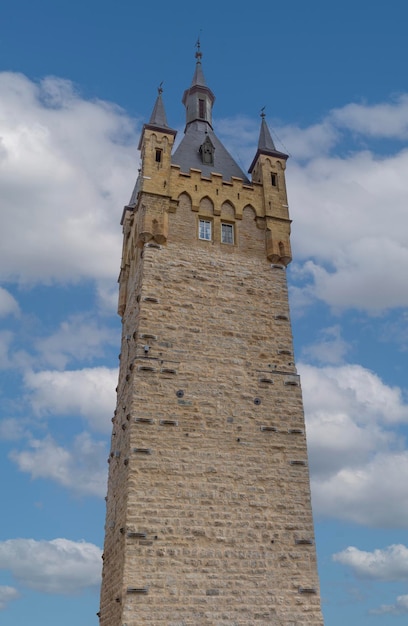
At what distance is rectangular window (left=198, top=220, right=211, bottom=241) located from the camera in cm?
2016

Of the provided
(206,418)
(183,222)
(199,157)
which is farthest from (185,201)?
(206,418)

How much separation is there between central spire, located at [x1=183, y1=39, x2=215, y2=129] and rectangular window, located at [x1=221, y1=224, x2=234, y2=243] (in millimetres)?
8550

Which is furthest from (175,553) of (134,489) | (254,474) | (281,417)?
(281,417)

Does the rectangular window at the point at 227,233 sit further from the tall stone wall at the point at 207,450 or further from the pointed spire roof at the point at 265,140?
the pointed spire roof at the point at 265,140

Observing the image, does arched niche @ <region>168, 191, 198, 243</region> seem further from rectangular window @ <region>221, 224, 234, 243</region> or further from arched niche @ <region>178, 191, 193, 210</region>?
rectangular window @ <region>221, 224, 234, 243</region>

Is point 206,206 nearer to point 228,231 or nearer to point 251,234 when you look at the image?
point 228,231

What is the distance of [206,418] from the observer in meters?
16.9

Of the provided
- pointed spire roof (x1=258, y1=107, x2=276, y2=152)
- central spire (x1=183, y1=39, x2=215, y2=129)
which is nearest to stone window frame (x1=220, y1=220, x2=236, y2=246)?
pointed spire roof (x1=258, y1=107, x2=276, y2=152)

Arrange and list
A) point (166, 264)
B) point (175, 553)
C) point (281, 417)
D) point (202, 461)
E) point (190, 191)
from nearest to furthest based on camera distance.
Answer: point (175, 553) < point (202, 461) < point (281, 417) < point (166, 264) < point (190, 191)

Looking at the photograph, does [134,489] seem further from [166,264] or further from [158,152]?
[158,152]

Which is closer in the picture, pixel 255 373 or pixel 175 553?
pixel 175 553

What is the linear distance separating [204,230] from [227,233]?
0.90 meters

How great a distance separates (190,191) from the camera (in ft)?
68.0

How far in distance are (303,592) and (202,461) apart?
4.31 metres
